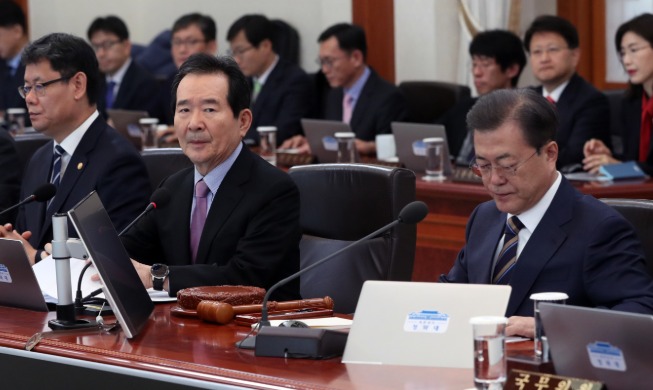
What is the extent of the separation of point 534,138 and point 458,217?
2095 millimetres

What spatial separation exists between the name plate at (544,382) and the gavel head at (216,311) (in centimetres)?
74

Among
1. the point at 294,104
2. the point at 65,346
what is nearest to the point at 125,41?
the point at 294,104

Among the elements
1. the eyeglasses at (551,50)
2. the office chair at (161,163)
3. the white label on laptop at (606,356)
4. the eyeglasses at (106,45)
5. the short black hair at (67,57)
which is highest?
the short black hair at (67,57)

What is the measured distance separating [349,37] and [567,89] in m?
1.49

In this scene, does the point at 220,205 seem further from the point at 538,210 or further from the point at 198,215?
the point at 538,210

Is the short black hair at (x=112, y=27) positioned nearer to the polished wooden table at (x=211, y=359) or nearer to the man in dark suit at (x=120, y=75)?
the man in dark suit at (x=120, y=75)

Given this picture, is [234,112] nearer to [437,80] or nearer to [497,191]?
[497,191]

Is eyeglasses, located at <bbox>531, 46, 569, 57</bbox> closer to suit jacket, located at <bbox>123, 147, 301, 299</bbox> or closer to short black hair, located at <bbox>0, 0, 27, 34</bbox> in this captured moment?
suit jacket, located at <bbox>123, 147, 301, 299</bbox>

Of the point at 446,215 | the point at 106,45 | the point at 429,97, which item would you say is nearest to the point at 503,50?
the point at 429,97

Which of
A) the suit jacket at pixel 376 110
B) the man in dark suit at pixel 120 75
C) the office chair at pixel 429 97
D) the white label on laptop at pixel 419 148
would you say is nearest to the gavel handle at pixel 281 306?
the white label on laptop at pixel 419 148

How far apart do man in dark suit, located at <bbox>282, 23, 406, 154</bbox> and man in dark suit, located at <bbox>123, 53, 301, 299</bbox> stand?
2.94m

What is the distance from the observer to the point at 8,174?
3.98 meters

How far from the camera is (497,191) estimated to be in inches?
99.9

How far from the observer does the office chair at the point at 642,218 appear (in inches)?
103
